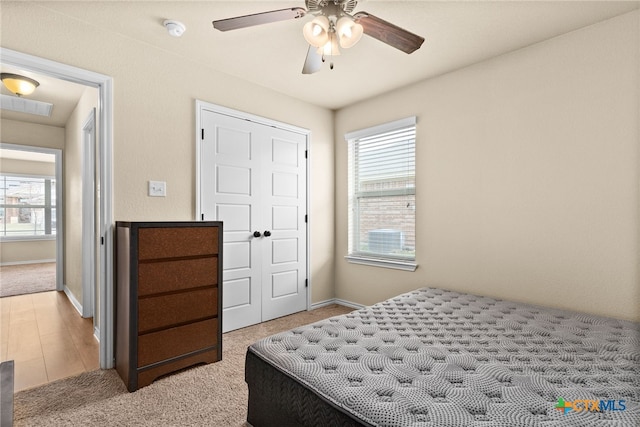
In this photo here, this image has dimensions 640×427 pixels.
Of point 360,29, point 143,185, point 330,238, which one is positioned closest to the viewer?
point 360,29

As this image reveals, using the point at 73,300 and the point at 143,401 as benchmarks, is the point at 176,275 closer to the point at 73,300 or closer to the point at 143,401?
the point at 143,401

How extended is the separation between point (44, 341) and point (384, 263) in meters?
3.28

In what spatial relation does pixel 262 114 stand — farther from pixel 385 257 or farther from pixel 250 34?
pixel 385 257

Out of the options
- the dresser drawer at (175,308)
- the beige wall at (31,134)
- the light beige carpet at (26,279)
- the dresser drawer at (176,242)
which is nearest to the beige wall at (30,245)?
the beige wall at (31,134)

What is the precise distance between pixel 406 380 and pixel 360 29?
1735 mm

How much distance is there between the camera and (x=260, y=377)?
1503 mm

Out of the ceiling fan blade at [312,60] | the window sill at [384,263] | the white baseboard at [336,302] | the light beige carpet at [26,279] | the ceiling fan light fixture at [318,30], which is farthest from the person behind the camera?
the light beige carpet at [26,279]

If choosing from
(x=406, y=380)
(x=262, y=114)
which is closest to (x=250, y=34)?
(x=262, y=114)

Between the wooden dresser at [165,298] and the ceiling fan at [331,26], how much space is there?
1.40m

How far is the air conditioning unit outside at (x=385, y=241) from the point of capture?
341 centimetres

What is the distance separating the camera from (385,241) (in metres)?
3.54

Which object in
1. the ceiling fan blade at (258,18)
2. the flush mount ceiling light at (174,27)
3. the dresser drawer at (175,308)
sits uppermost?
the flush mount ceiling light at (174,27)

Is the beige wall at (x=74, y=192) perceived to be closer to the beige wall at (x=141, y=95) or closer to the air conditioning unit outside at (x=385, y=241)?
the beige wall at (x=141, y=95)

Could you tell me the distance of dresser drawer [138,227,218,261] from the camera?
209cm
